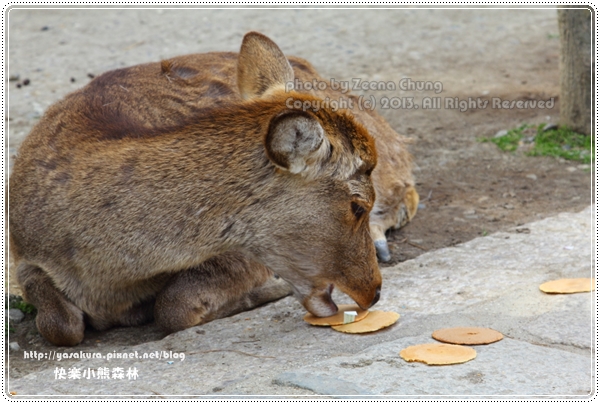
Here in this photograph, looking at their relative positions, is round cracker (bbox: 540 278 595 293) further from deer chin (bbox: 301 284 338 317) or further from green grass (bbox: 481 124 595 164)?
green grass (bbox: 481 124 595 164)

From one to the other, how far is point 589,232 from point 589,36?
2834 millimetres

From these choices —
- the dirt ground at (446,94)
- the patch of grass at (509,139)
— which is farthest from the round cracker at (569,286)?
the patch of grass at (509,139)

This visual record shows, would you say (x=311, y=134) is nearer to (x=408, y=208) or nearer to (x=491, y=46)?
(x=408, y=208)

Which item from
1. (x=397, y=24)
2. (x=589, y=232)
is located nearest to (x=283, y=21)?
(x=397, y=24)

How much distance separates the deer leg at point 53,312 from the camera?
16.0ft

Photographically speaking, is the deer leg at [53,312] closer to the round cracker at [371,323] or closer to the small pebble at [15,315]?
the small pebble at [15,315]

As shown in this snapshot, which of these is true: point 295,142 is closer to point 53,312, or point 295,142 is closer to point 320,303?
point 320,303

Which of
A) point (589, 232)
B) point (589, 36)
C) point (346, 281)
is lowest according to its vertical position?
point (589, 232)

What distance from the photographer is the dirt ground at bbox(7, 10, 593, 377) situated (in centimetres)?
670

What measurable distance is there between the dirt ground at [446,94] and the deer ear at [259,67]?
5.15 feet

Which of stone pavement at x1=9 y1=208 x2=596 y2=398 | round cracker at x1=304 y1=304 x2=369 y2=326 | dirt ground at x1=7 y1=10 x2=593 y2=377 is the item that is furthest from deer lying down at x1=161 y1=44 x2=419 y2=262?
round cracker at x1=304 y1=304 x2=369 y2=326

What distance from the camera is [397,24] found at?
13.5 metres

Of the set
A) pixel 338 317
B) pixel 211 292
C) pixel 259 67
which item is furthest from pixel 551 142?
pixel 211 292

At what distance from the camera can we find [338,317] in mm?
4754
